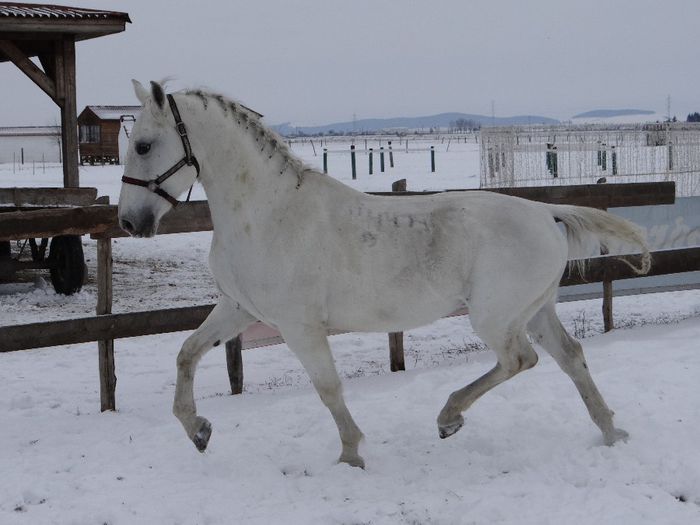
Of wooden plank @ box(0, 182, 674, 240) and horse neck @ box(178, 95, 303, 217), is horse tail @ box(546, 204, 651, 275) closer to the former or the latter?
horse neck @ box(178, 95, 303, 217)

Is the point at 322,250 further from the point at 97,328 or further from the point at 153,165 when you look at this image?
the point at 97,328

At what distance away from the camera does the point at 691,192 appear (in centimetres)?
1727

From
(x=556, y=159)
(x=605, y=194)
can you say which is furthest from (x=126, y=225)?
(x=556, y=159)

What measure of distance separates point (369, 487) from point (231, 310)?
1169mm

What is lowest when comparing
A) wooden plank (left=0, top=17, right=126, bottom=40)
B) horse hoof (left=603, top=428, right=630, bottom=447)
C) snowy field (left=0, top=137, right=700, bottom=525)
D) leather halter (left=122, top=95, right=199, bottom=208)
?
snowy field (left=0, top=137, right=700, bottom=525)

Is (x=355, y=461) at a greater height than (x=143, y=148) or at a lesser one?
lesser

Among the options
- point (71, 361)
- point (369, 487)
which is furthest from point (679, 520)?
point (71, 361)

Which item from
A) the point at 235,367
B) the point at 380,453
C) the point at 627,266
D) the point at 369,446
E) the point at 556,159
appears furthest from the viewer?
the point at 556,159

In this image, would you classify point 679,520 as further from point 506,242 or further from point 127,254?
point 127,254

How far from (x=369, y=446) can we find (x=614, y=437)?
1.29 metres

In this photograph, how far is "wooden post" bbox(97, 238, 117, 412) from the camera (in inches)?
223

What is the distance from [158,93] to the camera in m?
4.09

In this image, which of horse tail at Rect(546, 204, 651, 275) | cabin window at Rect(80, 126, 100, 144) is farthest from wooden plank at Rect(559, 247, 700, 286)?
cabin window at Rect(80, 126, 100, 144)

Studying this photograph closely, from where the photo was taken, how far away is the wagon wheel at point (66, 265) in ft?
33.7
